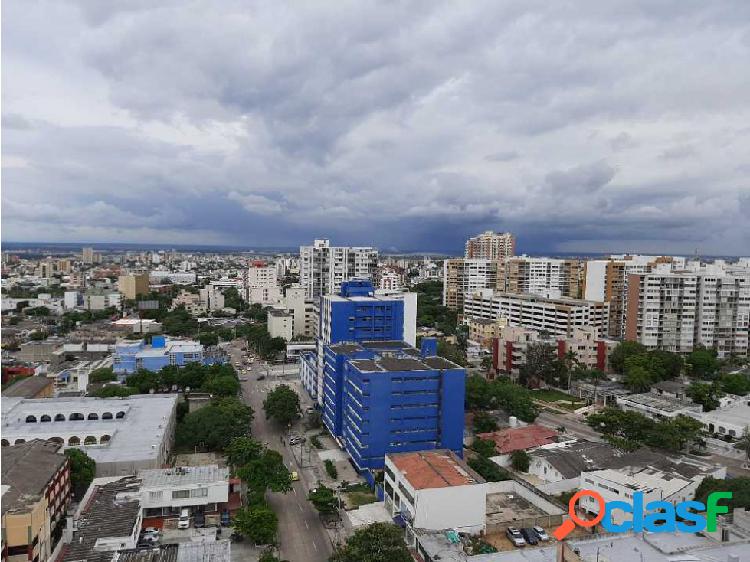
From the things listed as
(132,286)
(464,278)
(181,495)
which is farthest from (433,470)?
(132,286)

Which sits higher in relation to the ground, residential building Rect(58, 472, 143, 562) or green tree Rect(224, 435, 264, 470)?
green tree Rect(224, 435, 264, 470)

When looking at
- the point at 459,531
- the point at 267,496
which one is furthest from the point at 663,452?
the point at 267,496

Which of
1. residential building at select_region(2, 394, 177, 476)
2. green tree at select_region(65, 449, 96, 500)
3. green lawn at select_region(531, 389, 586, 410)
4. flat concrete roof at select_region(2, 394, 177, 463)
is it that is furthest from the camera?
green lawn at select_region(531, 389, 586, 410)

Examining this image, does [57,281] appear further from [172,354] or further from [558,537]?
[558,537]

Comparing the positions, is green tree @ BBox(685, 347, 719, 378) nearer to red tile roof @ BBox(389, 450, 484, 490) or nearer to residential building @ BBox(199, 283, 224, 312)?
red tile roof @ BBox(389, 450, 484, 490)

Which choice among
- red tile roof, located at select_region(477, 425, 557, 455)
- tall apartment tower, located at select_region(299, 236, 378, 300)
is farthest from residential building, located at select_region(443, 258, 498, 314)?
red tile roof, located at select_region(477, 425, 557, 455)
